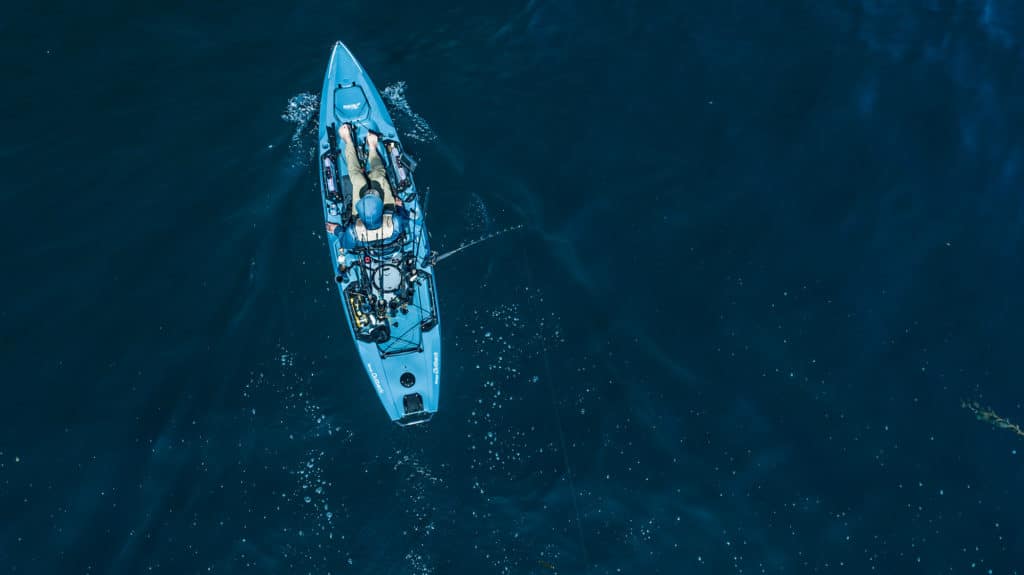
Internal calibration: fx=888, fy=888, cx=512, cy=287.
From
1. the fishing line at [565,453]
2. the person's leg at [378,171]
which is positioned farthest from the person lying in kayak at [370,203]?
the fishing line at [565,453]

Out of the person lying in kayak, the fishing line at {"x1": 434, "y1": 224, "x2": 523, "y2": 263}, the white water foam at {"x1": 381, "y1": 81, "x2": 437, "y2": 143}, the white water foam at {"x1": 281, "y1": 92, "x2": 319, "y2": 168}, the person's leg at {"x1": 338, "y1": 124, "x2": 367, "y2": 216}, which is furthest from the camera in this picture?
the white water foam at {"x1": 381, "y1": 81, "x2": 437, "y2": 143}

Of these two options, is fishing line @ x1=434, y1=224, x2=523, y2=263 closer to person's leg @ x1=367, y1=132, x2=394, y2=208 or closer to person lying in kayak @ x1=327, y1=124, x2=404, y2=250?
person lying in kayak @ x1=327, y1=124, x2=404, y2=250

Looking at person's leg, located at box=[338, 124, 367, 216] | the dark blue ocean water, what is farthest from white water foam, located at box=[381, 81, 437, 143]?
person's leg, located at box=[338, 124, 367, 216]

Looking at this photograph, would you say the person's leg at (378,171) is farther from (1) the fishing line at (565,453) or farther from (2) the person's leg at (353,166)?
(1) the fishing line at (565,453)

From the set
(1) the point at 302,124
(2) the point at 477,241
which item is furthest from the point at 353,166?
(2) the point at 477,241

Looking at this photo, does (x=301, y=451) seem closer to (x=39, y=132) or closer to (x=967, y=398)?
(x=39, y=132)
